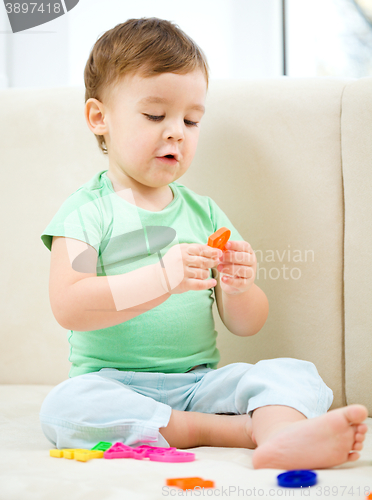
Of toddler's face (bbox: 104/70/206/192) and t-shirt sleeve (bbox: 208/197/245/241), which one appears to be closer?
toddler's face (bbox: 104/70/206/192)

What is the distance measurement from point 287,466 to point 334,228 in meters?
0.51

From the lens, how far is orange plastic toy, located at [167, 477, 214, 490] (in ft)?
1.51

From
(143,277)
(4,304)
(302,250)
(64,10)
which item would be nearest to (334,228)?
(302,250)

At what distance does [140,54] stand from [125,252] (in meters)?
0.33

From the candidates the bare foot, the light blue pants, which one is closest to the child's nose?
the light blue pants

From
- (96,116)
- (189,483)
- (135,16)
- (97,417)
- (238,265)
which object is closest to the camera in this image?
(189,483)

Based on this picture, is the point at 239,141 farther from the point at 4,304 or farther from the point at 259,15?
the point at 259,15

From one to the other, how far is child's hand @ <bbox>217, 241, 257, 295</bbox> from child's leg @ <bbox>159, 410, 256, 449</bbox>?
0.20m

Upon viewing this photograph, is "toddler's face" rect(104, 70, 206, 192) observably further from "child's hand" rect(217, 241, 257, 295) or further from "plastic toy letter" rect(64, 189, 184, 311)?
"child's hand" rect(217, 241, 257, 295)

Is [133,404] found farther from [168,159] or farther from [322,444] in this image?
[168,159]

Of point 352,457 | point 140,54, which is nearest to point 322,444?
point 352,457

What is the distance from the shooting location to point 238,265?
0.75 metres

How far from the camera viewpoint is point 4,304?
1.02 meters

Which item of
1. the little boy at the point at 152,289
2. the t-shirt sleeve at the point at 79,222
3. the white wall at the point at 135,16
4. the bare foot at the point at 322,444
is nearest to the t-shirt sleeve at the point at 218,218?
the little boy at the point at 152,289
